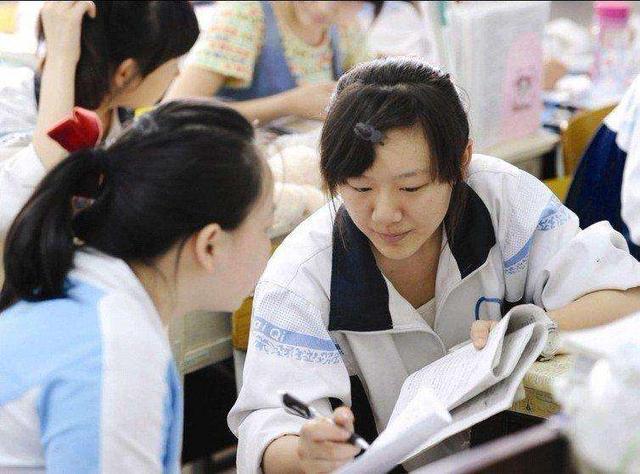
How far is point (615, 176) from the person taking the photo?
188 cm

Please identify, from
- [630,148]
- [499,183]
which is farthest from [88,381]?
[630,148]

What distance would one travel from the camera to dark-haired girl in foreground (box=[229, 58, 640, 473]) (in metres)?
1.22

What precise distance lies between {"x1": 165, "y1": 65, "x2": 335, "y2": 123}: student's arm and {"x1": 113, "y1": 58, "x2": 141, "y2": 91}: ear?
534 mm

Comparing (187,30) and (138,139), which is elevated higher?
(138,139)

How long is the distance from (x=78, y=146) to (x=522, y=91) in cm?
166

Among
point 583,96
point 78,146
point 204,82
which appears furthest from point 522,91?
point 78,146

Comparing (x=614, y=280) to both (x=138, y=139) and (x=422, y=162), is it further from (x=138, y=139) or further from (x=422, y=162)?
(x=138, y=139)

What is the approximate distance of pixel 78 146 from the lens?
3.44ft

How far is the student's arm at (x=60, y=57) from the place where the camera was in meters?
1.70

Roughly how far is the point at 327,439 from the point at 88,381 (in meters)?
0.27

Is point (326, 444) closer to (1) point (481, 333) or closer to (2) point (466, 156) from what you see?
(1) point (481, 333)

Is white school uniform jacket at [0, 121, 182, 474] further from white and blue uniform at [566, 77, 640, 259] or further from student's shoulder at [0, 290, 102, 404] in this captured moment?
white and blue uniform at [566, 77, 640, 259]

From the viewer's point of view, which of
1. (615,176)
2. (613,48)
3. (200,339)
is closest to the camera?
(200,339)

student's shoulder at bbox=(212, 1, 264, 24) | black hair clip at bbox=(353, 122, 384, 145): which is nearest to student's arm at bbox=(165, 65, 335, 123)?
student's shoulder at bbox=(212, 1, 264, 24)
